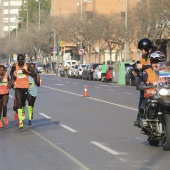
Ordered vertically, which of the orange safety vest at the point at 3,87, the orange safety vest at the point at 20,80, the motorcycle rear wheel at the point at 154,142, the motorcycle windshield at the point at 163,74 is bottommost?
the motorcycle rear wheel at the point at 154,142

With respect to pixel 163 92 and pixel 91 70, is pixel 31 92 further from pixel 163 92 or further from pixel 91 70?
pixel 91 70

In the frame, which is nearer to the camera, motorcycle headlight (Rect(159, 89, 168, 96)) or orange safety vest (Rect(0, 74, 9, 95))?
motorcycle headlight (Rect(159, 89, 168, 96))

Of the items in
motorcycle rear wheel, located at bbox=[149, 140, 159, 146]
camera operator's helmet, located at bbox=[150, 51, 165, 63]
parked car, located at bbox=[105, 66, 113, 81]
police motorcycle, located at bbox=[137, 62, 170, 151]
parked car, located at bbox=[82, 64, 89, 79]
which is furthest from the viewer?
parked car, located at bbox=[82, 64, 89, 79]

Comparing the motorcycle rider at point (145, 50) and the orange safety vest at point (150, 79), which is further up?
the motorcycle rider at point (145, 50)

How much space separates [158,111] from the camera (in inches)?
508

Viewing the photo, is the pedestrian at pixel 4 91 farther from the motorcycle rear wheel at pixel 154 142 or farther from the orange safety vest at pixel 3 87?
the motorcycle rear wheel at pixel 154 142

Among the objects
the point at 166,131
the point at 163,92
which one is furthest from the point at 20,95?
the point at 166,131

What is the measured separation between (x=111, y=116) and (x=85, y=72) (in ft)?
147

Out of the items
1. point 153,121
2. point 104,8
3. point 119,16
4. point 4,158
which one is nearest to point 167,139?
point 153,121

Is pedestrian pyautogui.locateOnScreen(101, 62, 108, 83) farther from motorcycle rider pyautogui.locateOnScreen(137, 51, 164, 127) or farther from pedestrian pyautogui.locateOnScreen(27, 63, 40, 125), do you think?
motorcycle rider pyautogui.locateOnScreen(137, 51, 164, 127)

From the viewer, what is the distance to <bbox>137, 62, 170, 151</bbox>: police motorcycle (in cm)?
1249

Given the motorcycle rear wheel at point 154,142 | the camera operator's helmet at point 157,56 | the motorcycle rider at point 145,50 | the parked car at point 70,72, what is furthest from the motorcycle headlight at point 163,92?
the parked car at point 70,72

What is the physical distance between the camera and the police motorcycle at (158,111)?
41.0 ft

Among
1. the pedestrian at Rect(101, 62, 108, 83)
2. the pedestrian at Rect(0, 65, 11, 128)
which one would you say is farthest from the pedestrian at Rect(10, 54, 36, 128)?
the pedestrian at Rect(101, 62, 108, 83)
